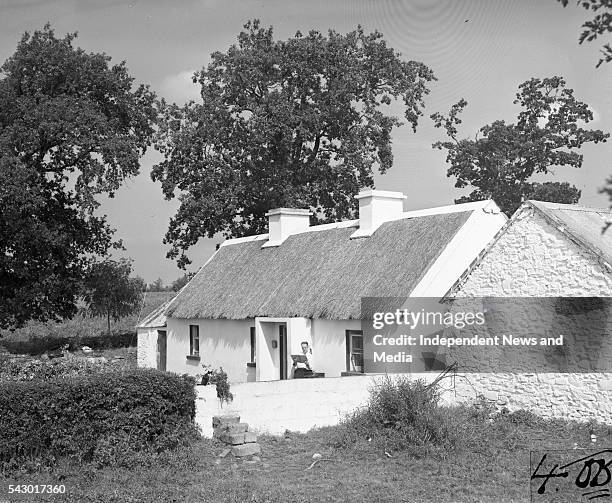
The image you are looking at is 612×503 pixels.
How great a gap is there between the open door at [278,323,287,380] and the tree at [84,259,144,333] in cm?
1273

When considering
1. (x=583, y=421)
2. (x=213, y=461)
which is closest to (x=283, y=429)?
(x=213, y=461)

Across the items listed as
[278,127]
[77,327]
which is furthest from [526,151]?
[77,327]

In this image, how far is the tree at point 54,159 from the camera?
1144 inches

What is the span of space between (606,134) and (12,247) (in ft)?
89.0

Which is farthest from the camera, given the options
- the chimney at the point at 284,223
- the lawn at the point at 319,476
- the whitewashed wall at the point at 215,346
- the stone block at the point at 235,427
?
the chimney at the point at 284,223

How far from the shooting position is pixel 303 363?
1981cm

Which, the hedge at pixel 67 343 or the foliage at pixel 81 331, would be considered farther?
the foliage at pixel 81 331

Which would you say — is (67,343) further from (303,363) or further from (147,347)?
(303,363)

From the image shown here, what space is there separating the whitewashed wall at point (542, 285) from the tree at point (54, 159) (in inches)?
705

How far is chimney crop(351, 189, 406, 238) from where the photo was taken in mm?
22672

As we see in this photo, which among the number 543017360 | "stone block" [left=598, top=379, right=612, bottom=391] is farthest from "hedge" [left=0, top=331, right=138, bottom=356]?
"stone block" [left=598, top=379, right=612, bottom=391]

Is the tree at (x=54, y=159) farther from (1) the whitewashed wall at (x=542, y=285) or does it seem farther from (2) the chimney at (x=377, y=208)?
(1) the whitewashed wall at (x=542, y=285)

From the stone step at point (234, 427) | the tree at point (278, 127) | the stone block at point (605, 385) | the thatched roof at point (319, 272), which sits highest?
the tree at point (278, 127)

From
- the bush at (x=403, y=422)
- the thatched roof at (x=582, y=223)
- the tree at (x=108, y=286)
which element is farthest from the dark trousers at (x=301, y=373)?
the tree at (x=108, y=286)
